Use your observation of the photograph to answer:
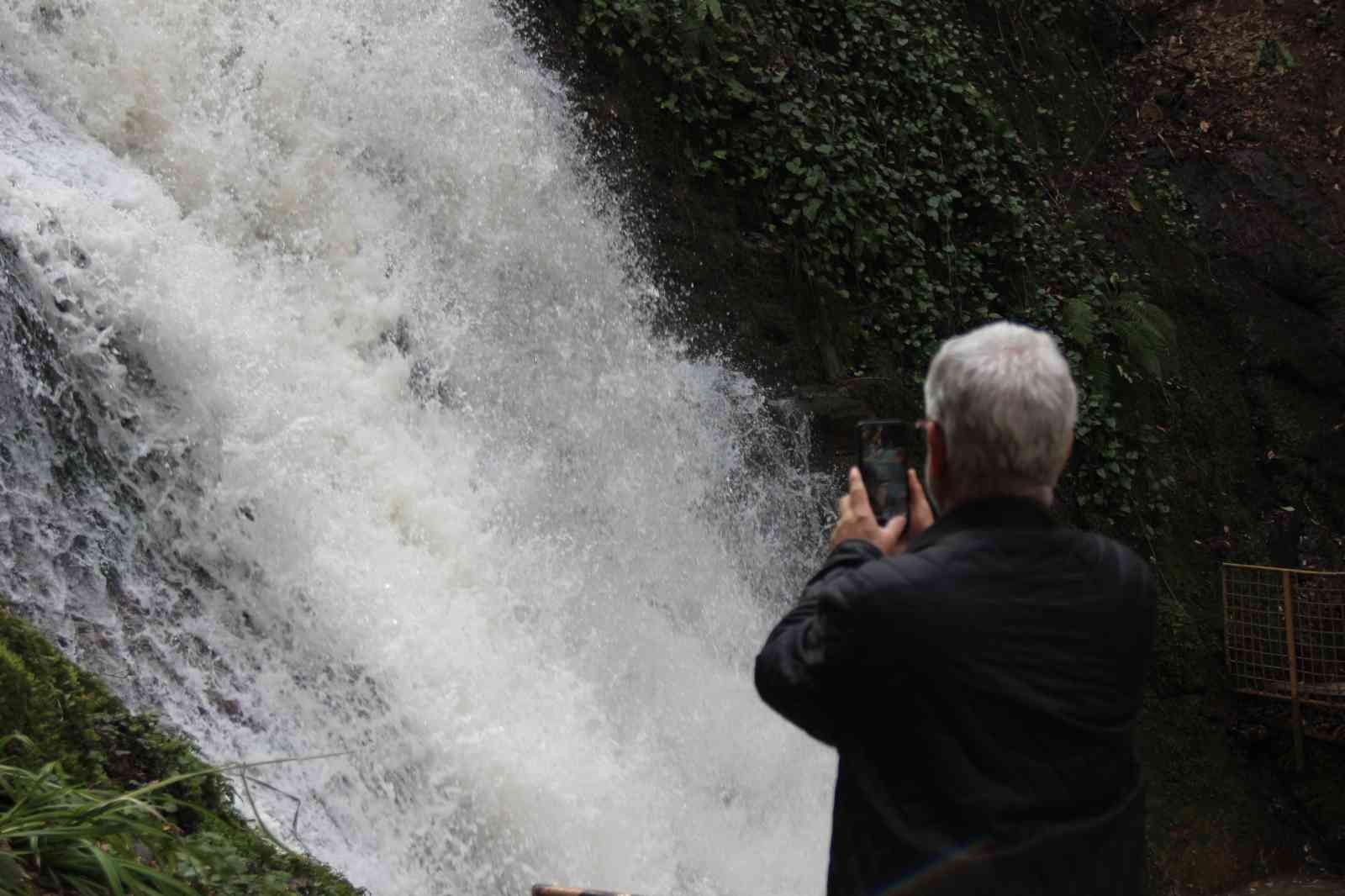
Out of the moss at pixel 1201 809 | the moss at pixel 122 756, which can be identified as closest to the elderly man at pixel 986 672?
the moss at pixel 122 756

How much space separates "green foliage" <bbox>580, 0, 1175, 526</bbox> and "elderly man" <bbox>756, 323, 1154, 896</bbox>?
6.49 meters

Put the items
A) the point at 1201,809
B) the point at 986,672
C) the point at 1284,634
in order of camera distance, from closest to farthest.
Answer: the point at 986,672 < the point at 1201,809 < the point at 1284,634

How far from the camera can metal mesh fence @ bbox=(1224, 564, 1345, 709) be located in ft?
29.6

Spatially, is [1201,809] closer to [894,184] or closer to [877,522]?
[894,184]

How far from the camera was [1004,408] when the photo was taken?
204cm

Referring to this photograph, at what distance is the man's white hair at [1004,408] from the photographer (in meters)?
2.04

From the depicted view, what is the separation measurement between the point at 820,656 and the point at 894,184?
7.53m

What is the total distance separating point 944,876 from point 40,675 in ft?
8.98

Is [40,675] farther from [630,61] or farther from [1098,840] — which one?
[630,61]

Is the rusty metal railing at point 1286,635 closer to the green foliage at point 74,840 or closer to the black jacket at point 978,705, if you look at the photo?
the black jacket at point 978,705

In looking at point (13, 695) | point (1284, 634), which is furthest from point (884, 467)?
point (1284, 634)

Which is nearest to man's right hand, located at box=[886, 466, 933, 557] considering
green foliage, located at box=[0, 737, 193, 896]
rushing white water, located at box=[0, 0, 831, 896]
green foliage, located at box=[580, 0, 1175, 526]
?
green foliage, located at box=[0, 737, 193, 896]

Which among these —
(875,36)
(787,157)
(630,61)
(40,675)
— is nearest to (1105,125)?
(875,36)

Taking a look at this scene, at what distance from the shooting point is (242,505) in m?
5.25
